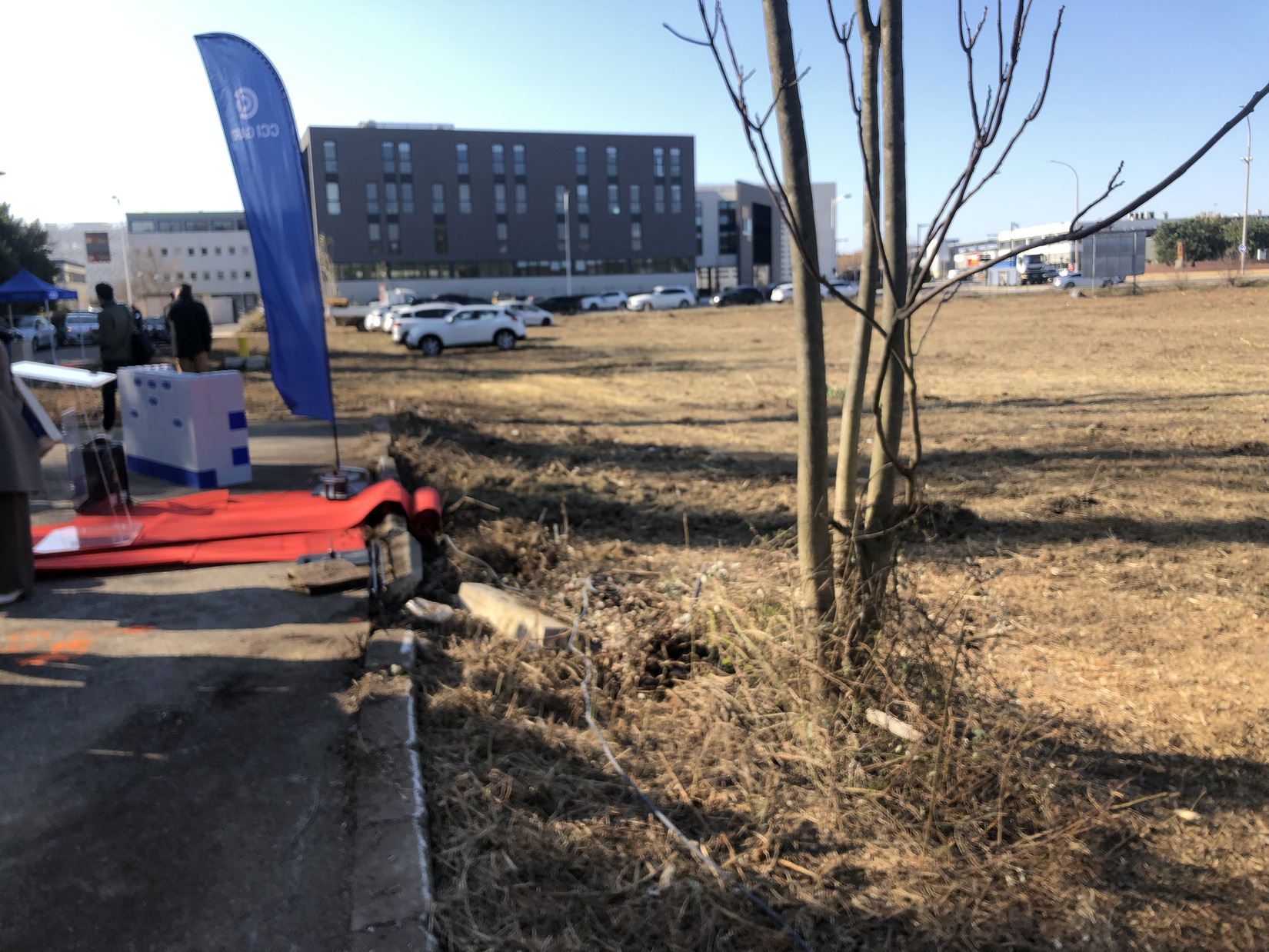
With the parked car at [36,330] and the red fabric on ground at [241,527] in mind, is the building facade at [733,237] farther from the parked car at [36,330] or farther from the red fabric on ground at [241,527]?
the red fabric on ground at [241,527]

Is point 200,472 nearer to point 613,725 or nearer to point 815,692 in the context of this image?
point 613,725

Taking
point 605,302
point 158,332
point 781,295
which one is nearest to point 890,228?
point 158,332

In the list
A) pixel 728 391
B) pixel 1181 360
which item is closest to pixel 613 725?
pixel 728 391

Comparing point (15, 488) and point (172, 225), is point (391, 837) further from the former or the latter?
point (172, 225)

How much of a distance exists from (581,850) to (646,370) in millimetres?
18566

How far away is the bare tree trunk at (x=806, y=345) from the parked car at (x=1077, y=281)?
48.9 m

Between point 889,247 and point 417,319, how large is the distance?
27326 mm

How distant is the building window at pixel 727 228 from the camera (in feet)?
364

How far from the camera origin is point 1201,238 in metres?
74.9

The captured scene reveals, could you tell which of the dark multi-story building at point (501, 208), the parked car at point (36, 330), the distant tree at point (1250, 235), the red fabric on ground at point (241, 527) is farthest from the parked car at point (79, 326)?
the distant tree at point (1250, 235)

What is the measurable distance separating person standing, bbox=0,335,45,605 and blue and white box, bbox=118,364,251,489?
9.65 feet

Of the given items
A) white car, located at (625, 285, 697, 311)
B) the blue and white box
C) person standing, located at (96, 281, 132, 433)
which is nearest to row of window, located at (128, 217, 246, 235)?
white car, located at (625, 285, 697, 311)

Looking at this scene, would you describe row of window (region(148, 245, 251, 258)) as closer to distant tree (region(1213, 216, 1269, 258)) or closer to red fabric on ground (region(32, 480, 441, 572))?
distant tree (region(1213, 216, 1269, 258))

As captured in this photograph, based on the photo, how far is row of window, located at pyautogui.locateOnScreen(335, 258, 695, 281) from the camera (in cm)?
8762
